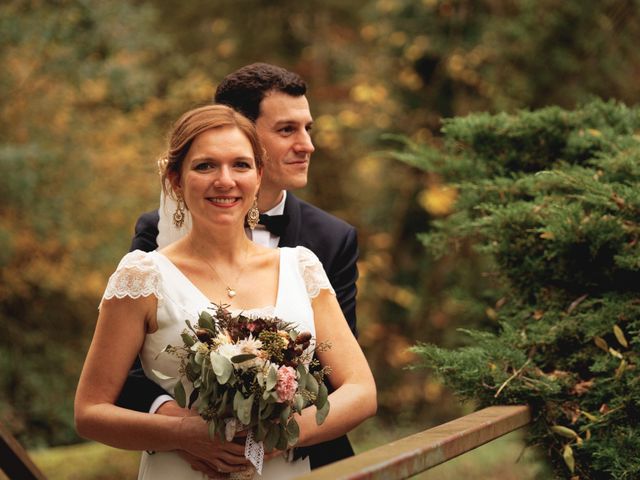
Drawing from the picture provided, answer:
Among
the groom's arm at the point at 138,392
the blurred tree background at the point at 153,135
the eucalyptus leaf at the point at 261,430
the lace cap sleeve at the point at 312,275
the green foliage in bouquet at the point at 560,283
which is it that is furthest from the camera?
the blurred tree background at the point at 153,135

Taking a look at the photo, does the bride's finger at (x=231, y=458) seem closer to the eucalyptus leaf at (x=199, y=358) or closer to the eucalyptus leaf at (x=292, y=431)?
the eucalyptus leaf at (x=292, y=431)

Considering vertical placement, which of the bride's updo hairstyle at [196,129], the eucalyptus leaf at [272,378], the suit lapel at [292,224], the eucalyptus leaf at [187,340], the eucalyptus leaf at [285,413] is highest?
the bride's updo hairstyle at [196,129]

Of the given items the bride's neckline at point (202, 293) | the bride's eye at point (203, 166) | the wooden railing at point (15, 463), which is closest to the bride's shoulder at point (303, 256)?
the bride's neckline at point (202, 293)

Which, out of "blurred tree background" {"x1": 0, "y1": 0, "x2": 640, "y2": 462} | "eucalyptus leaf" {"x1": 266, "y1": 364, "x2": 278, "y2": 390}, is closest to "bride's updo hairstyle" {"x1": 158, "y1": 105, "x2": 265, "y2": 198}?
"eucalyptus leaf" {"x1": 266, "y1": 364, "x2": 278, "y2": 390}

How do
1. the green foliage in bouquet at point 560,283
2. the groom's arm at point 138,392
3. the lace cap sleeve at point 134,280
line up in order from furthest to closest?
the green foliage in bouquet at point 560,283 < the groom's arm at point 138,392 < the lace cap sleeve at point 134,280

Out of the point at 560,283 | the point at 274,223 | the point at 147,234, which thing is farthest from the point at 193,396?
the point at 560,283

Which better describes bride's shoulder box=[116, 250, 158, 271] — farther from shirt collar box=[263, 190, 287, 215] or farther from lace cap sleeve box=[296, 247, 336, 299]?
shirt collar box=[263, 190, 287, 215]

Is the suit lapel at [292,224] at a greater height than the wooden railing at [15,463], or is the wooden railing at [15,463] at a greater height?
the suit lapel at [292,224]

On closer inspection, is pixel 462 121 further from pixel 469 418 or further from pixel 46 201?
pixel 46 201

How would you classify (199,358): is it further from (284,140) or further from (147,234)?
(284,140)

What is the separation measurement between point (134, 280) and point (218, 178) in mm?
406

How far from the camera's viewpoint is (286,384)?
2.56m

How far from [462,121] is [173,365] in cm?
243

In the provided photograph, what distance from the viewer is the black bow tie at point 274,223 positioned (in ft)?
12.6
